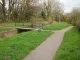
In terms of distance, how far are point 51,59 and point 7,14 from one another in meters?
35.4

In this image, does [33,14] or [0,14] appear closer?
[0,14]

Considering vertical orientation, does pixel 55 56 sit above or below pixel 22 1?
below

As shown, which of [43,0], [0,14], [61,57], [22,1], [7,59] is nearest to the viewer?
[7,59]

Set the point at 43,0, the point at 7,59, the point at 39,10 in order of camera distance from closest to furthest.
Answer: the point at 7,59 < the point at 39,10 < the point at 43,0

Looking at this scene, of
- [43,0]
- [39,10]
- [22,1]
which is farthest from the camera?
[43,0]

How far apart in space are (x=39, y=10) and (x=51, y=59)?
4358cm

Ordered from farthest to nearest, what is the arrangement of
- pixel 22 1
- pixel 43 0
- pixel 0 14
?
1. pixel 43 0
2. pixel 22 1
3. pixel 0 14

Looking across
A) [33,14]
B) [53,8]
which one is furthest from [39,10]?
[53,8]

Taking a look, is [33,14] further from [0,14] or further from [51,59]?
[51,59]

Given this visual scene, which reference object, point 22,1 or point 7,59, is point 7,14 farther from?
point 7,59

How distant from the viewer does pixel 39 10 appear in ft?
169

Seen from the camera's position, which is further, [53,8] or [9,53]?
[53,8]

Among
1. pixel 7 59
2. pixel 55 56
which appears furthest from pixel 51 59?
pixel 7 59

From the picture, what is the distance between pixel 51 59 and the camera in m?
8.51
